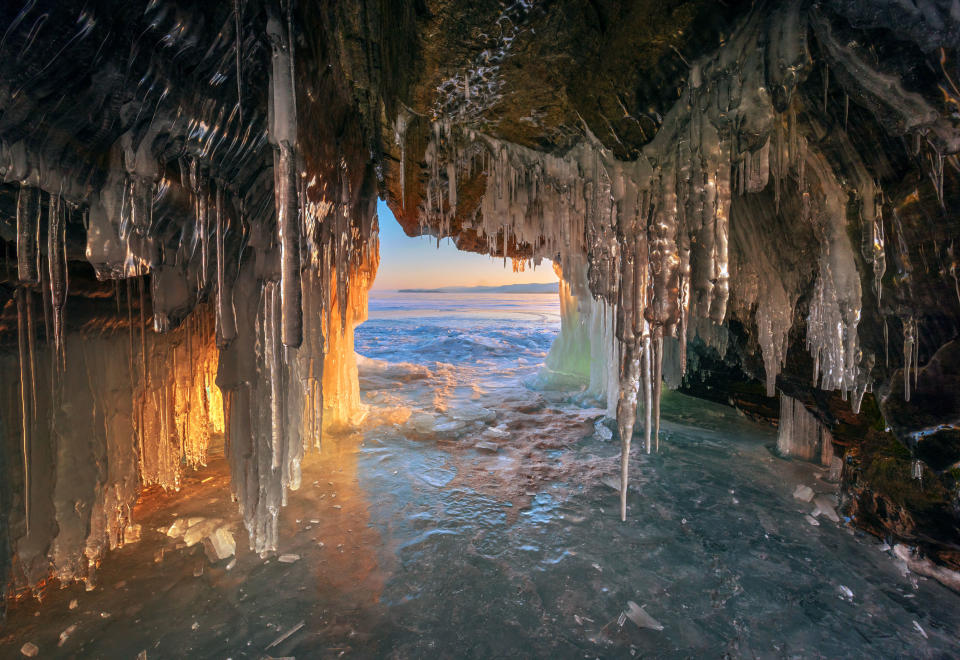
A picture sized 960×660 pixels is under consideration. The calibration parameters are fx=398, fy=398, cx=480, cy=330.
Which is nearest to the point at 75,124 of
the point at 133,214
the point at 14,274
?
the point at 133,214

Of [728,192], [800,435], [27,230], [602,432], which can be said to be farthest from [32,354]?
[800,435]

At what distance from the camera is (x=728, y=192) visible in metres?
3.37

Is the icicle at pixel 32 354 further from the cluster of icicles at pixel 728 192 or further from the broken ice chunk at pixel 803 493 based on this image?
the broken ice chunk at pixel 803 493

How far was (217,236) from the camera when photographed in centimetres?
312

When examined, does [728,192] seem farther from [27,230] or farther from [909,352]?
[27,230]

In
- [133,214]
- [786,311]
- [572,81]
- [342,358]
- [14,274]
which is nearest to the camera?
[133,214]

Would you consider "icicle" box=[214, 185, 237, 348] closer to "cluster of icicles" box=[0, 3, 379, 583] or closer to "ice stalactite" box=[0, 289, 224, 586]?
"cluster of icicles" box=[0, 3, 379, 583]

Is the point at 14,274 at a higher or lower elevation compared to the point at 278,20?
lower

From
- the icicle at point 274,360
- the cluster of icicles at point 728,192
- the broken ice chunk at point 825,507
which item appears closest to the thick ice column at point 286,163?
the icicle at point 274,360

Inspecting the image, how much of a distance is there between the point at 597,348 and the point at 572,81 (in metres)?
8.15

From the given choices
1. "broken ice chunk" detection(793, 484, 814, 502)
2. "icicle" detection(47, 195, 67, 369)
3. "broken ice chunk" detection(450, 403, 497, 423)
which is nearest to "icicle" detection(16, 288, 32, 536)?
"icicle" detection(47, 195, 67, 369)

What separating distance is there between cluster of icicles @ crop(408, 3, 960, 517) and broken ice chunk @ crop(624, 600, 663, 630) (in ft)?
3.09

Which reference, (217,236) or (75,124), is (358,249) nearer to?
(217,236)

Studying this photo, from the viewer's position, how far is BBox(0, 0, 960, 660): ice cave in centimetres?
236
